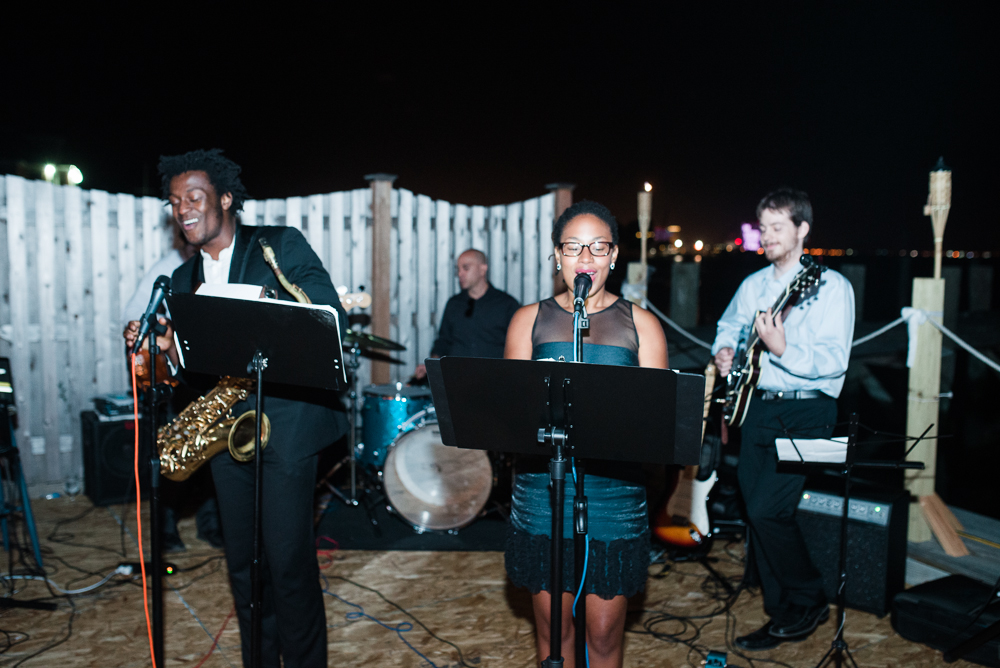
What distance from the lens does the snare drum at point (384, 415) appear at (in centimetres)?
546

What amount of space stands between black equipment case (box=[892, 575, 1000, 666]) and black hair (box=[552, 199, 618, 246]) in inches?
106

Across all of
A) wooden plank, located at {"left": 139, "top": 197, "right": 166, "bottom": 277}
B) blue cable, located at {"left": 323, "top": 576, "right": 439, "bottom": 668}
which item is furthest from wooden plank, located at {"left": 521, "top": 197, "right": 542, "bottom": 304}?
blue cable, located at {"left": 323, "top": 576, "right": 439, "bottom": 668}

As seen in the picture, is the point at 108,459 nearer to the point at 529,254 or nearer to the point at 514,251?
the point at 514,251

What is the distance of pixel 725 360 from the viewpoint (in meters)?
3.90

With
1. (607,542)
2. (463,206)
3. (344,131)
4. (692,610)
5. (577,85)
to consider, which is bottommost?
(692,610)

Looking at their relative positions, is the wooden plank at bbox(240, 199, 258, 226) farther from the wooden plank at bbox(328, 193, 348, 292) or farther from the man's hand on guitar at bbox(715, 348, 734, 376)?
the man's hand on guitar at bbox(715, 348, 734, 376)

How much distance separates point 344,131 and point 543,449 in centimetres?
999

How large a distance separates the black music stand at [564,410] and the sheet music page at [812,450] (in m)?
1.64

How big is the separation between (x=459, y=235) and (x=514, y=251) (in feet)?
2.08

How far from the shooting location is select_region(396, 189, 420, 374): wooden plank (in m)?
7.08

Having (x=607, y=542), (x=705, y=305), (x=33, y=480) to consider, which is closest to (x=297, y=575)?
(x=607, y=542)

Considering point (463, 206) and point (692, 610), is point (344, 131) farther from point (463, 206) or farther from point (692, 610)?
point (692, 610)

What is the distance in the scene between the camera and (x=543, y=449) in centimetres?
213

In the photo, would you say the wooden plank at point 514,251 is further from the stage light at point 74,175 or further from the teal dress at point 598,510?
the stage light at point 74,175
